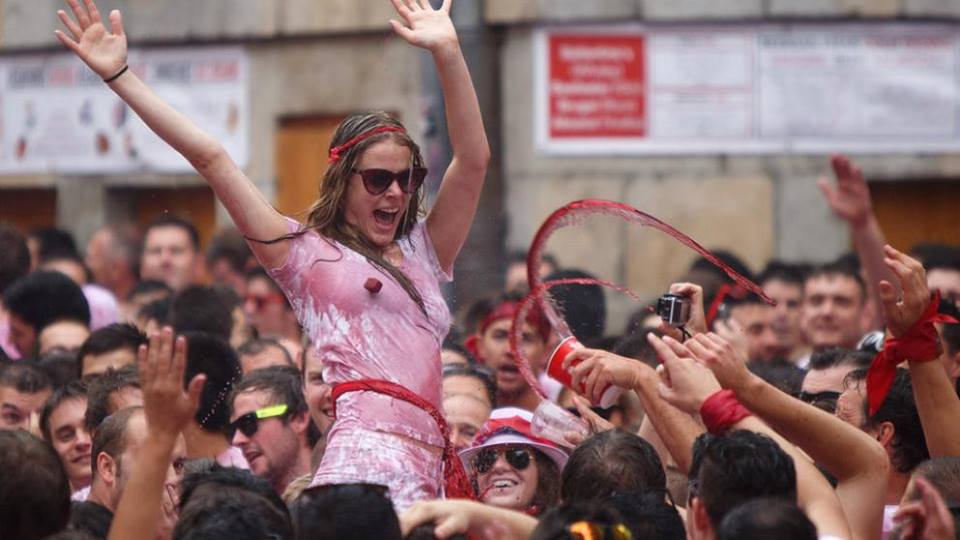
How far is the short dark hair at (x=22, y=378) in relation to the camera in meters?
7.39

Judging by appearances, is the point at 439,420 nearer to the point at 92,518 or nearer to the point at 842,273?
the point at 92,518

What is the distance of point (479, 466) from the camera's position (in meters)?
6.23

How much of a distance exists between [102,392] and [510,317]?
2.50 m

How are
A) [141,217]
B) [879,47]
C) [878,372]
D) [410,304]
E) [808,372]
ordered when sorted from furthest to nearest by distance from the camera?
[141,217] < [879,47] < [808,372] < [878,372] < [410,304]

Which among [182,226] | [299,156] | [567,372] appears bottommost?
[182,226]

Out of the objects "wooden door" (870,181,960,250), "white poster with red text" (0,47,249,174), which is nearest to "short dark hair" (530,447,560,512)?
"wooden door" (870,181,960,250)

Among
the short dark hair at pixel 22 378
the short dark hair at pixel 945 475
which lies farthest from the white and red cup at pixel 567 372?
the short dark hair at pixel 22 378

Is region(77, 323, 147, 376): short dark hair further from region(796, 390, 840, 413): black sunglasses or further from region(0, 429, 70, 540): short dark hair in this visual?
region(0, 429, 70, 540): short dark hair

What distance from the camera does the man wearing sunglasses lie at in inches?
273

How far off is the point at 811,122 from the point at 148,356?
9589mm

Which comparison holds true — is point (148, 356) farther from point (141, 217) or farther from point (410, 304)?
point (141, 217)

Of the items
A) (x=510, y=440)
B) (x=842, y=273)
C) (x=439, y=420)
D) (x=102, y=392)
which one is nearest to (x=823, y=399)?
(x=510, y=440)

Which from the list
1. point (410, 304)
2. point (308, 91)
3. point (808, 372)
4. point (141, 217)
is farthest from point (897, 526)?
point (141, 217)

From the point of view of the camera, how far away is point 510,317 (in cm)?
884
